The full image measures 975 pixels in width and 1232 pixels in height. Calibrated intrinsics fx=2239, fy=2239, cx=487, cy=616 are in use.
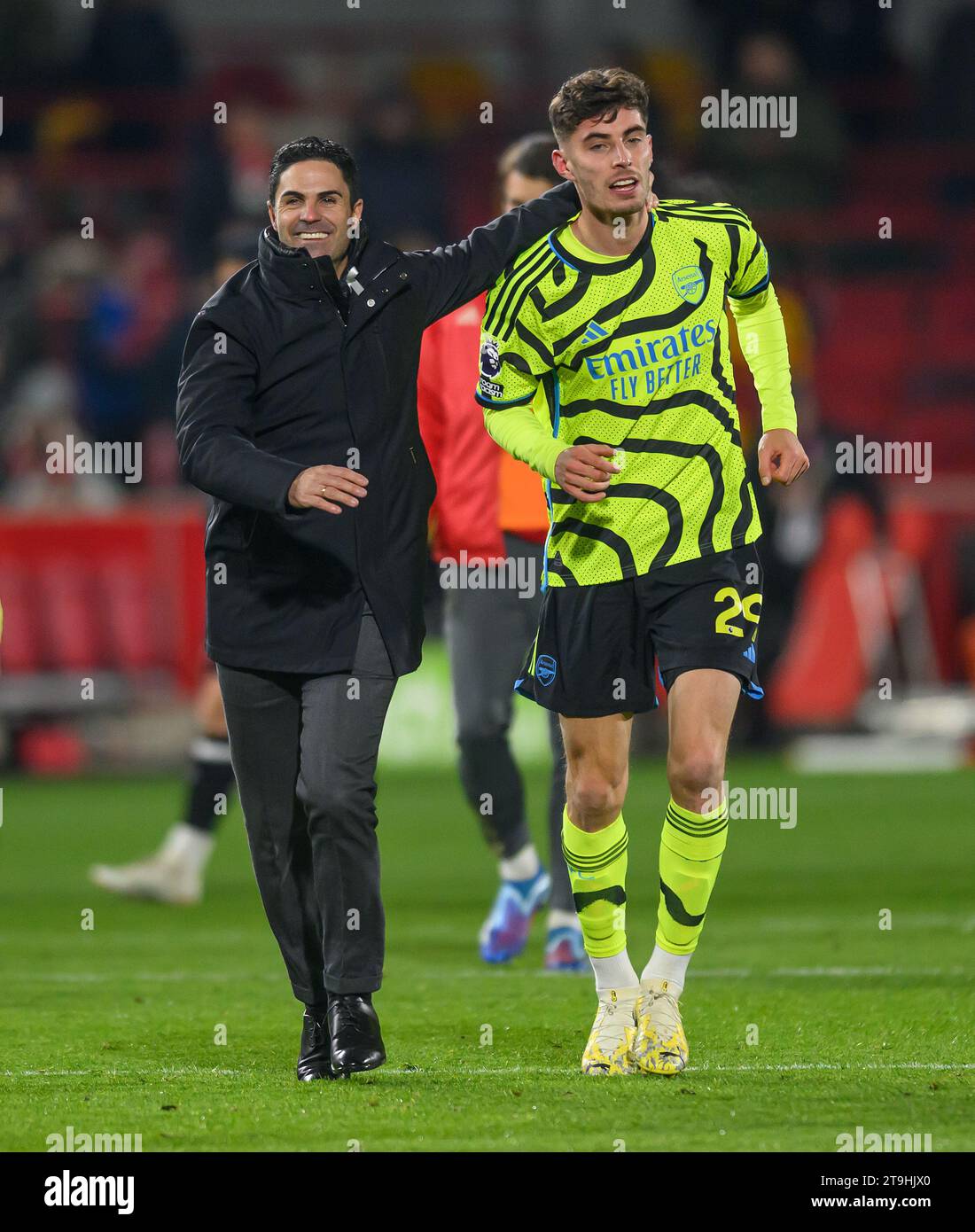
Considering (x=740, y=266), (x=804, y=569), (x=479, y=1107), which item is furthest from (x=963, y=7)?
(x=479, y=1107)

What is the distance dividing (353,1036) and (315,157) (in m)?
2.01

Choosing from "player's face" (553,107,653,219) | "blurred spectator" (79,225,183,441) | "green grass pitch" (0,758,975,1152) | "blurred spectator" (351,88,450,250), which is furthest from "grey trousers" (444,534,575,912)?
"blurred spectator" (351,88,450,250)

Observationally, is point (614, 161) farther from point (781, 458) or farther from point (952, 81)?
point (952, 81)

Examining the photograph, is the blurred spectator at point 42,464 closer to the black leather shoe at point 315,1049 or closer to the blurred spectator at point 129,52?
the blurred spectator at point 129,52

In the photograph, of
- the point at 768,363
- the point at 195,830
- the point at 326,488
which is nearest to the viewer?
the point at 326,488

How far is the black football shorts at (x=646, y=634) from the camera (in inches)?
206

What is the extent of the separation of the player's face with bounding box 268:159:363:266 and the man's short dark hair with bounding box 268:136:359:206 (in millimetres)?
12

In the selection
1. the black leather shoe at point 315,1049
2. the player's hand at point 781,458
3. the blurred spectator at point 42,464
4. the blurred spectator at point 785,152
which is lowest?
the black leather shoe at point 315,1049

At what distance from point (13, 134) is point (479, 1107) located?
610 inches

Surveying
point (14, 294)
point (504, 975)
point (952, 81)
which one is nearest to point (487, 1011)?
point (504, 975)

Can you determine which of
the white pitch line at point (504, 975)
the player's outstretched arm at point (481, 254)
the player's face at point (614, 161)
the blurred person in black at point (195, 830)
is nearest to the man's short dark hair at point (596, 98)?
the player's face at point (614, 161)

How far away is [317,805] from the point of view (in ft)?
16.7

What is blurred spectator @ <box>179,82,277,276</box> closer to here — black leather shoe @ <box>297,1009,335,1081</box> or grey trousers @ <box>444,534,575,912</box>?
grey trousers @ <box>444,534,575,912</box>

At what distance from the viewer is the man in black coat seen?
5.11 m
